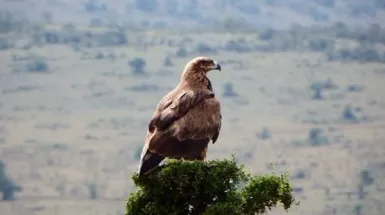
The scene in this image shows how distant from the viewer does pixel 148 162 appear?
1352 centimetres

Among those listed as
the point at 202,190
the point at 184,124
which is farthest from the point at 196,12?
the point at 202,190

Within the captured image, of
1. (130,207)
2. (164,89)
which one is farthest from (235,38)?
(130,207)

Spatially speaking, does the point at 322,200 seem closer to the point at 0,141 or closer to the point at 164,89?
the point at 0,141

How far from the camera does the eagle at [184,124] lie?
45.8 ft

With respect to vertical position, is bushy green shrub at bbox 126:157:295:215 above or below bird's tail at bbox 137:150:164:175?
below

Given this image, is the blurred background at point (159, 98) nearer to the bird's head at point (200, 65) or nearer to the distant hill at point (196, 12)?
the distant hill at point (196, 12)

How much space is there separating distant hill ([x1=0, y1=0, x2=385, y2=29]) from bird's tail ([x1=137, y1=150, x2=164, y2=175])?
146 metres

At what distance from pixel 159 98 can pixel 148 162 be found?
98763 millimetres

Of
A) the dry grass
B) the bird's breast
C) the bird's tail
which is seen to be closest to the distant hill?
the dry grass

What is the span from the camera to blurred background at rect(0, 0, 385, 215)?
296ft

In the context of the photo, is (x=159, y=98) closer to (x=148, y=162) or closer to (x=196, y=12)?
(x=196, y=12)

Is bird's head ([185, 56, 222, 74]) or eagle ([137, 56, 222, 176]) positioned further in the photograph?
bird's head ([185, 56, 222, 74])

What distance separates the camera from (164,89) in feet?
389

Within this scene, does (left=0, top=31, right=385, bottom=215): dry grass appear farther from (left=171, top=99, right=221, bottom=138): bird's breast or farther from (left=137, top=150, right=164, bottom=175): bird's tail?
(left=137, top=150, right=164, bottom=175): bird's tail
